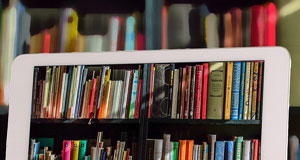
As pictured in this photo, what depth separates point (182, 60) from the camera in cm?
200

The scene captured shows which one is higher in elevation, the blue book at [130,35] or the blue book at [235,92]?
the blue book at [130,35]

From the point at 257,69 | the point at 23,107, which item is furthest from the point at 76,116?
the point at 257,69

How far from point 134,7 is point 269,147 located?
31.1 inches

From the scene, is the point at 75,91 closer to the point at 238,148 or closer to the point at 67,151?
the point at 67,151

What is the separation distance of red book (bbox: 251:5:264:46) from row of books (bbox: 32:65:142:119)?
459mm

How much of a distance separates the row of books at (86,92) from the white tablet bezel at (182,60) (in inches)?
1.6

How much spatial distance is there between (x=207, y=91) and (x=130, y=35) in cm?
42

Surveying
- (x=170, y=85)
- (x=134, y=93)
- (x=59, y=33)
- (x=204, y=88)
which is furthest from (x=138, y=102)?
(x=59, y=33)

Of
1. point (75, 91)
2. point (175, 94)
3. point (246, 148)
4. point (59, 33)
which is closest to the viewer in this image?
point (246, 148)

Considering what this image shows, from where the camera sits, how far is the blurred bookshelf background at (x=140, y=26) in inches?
78.2

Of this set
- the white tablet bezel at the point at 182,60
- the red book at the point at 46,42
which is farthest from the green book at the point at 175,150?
the red book at the point at 46,42

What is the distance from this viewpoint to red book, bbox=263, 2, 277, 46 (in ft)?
6.47

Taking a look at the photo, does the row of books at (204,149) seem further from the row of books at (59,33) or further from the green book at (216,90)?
the row of books at (59,33)

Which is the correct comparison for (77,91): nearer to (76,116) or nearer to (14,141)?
(76,116)
